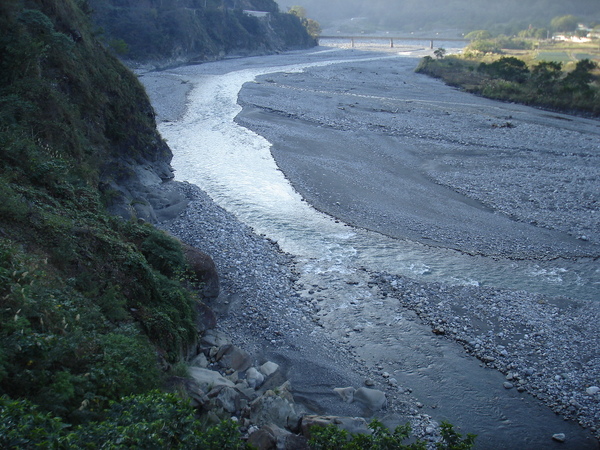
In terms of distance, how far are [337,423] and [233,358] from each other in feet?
10.5

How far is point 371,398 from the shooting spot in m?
10.4

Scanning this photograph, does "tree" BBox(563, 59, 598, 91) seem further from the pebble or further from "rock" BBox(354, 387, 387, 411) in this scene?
"rock" BBox(354, 387, 387, 411)

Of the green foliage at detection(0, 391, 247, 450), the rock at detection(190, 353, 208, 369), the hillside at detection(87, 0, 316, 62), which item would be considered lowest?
the rock at detection(190, 353, 208, 369)

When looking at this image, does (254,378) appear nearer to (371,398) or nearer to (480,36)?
(371,398)

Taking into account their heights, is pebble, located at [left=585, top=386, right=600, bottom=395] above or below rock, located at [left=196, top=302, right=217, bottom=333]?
below

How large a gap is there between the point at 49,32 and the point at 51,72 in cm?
148

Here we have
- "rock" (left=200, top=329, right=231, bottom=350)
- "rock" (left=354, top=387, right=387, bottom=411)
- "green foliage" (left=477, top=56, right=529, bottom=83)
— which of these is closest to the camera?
"rock" (left=354, top=387, right=387, bottom=411)

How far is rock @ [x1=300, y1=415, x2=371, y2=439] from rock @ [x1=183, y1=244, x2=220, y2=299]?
5.50 meters

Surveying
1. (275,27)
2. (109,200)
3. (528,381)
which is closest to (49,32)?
(109,200)

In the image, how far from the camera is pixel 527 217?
20125 millimetres

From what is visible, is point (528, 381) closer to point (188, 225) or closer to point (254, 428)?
point (254, 428)

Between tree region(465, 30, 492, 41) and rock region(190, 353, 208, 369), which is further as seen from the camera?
tree region(465, 30, 492, 41)

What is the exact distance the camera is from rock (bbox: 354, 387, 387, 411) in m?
10.2

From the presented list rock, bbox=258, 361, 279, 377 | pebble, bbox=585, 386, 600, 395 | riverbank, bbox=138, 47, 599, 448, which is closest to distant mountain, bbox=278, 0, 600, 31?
riverbank, bbox=138, 47, 599, 448
